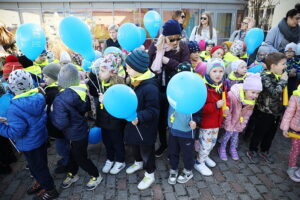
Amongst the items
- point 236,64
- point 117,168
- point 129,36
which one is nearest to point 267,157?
point 236,64

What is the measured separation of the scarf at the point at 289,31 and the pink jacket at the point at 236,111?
7.90 feet

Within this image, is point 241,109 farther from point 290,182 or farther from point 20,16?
point 20,16

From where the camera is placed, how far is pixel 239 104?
10.8 ft

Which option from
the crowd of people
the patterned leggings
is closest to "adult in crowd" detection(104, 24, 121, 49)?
the crowd of people

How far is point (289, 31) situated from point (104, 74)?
4.40 metres

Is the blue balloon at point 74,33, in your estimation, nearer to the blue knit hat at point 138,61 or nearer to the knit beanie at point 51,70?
the knit beanie at point 51,70

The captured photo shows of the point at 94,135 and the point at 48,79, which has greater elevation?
the point at 48,79

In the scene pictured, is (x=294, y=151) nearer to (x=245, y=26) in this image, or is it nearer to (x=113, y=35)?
(x=245, y=26)

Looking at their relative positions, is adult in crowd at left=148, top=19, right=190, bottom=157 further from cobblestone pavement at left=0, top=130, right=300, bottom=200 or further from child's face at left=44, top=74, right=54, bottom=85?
child's face at left=44, top=74, right=54, bottom=85

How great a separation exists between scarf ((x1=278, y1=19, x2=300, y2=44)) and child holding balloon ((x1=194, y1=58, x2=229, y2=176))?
9.15ft

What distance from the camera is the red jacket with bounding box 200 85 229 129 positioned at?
2.82 meters

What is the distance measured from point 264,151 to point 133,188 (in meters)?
2.53

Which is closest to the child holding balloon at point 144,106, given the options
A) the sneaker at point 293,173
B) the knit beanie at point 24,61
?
the sneaker at point 293,173

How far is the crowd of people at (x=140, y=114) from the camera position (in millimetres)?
2398
